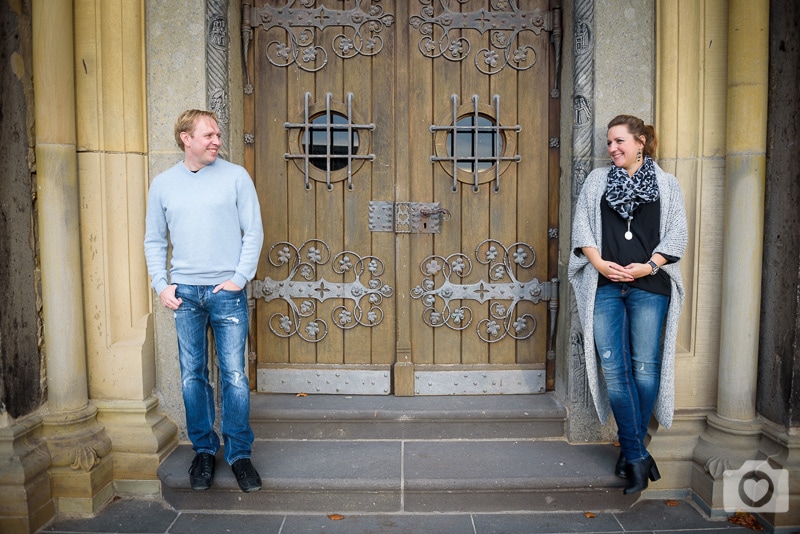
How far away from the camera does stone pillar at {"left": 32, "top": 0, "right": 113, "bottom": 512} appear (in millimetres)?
2850

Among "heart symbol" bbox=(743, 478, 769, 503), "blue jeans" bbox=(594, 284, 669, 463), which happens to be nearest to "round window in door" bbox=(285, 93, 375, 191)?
"blue jeans" bbox=(594, 284, 669, 463)

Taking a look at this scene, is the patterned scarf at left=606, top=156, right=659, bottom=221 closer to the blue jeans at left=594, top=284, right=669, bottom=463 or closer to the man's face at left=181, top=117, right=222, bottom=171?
the blue jeans at left=594, top=284, right=669, bottom=463

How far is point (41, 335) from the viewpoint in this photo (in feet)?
9.72

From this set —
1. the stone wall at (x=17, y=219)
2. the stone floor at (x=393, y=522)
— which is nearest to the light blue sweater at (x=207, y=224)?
the stone wall at (x=17, y=219)

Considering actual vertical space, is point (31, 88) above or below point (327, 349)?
above

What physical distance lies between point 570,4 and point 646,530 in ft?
8.88

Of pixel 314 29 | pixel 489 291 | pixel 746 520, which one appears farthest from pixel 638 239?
pixel 314 29

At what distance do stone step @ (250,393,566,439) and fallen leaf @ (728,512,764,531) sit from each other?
878mm

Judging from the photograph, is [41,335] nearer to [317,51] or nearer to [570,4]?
[317,51]

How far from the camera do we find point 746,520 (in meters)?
2.76

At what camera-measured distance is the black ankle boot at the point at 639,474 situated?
2775 mm

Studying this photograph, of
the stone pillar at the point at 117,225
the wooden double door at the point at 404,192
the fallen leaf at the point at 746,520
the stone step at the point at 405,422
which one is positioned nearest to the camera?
the fallen leaf at the point at 746,520

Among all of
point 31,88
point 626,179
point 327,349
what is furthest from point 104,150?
point 626,179

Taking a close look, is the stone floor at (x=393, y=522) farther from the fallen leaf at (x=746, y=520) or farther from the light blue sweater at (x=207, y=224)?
the light blue sweater at (x=207, y=224)
